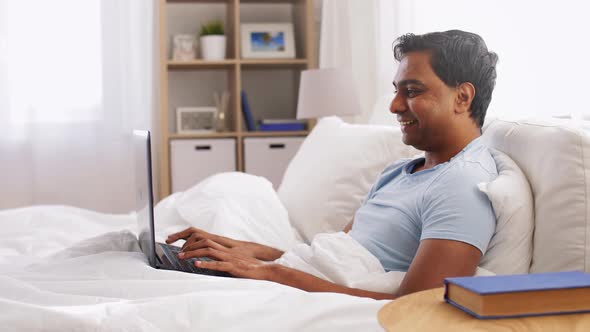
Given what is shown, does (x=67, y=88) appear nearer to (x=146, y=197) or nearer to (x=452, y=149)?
(x=146, y=197)

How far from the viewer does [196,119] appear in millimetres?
4445

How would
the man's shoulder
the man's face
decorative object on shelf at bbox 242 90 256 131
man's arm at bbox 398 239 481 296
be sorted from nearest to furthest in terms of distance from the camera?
man's arm at bbox 398 239 481 296
the man's shoulder
the man's face
decorative object on shelf at bbox 242 90 256 131

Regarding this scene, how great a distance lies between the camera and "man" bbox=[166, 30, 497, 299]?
140 cm

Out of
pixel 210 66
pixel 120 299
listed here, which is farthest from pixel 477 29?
pixel 120 299

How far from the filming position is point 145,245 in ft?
5.42

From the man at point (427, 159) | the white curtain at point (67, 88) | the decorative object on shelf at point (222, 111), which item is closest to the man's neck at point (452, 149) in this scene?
the man at point (427, 159)

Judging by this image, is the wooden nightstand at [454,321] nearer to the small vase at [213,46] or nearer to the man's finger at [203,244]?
the man's finger at [203,244]

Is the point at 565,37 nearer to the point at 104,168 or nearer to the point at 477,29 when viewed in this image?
the point at 477,29

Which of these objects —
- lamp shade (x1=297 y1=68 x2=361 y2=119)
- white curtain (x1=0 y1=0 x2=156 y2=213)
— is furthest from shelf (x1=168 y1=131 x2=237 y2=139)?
lamp shade (x1=297 y1=68 x2=361 y2=119)

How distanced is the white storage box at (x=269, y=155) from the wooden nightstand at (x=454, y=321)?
3292 millimetres

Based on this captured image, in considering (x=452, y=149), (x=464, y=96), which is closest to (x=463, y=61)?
(x=464, y=96)

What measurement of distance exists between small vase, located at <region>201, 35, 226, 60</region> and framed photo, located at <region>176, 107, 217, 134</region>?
0.30 meters

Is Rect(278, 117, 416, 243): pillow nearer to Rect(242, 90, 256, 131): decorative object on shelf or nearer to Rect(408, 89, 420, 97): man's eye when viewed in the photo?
Rect(408, 89, 420, 97): man's eye

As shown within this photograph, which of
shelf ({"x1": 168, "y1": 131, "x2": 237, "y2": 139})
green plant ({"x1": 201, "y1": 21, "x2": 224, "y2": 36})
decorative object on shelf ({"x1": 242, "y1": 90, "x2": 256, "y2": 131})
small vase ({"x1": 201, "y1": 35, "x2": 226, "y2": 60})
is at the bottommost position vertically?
shelf ({"x1": 168, "y1": 131, "x2": 237, "y2": 139})
